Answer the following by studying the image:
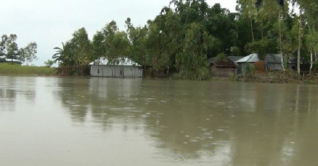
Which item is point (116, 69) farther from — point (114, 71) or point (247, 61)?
point (247, 61)

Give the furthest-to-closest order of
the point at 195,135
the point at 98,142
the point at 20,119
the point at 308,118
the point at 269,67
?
the point at 269,67
the point at 308,118
the point at 20,119
the point at 195,135
the point at 98,142

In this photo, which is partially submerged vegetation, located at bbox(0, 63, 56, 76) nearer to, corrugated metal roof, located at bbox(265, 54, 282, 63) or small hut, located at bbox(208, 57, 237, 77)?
small hut, located at bbox(208, 57, 237, 77)

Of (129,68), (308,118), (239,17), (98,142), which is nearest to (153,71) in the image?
(129,68)

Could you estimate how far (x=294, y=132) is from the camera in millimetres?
7125

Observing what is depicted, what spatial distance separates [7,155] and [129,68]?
149ft

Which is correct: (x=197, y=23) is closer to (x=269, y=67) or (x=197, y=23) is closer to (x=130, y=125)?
(x=269, y=67)

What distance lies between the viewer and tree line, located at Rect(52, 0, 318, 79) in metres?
38.5

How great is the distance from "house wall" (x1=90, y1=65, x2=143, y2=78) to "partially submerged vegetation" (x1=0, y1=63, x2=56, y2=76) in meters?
7.16

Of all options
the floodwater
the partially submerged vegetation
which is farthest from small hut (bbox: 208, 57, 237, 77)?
the floodwater

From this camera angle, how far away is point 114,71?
165 feet

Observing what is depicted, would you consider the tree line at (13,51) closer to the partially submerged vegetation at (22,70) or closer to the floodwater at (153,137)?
the partially submerged vegetation at (22,70)

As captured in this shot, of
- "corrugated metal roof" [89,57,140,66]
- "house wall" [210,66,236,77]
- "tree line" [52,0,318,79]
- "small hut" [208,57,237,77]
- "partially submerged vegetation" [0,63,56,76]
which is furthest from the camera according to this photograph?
"partially submerged vegetation" [0,63,56,76]

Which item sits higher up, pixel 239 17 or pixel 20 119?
pixel 239 17

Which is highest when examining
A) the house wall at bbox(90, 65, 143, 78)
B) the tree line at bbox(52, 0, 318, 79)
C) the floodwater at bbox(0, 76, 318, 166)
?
the tree line at bbox(52, 0, 318, 79)
